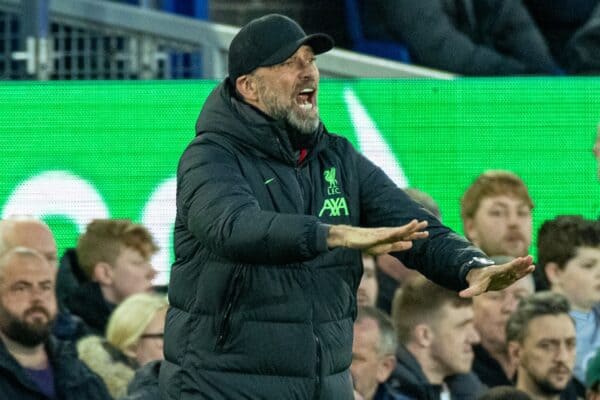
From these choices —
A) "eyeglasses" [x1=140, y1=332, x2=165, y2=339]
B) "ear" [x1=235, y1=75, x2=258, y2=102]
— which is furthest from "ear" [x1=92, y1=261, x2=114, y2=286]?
"ear" [x1=235, y1=75, x2=258, y2=102]

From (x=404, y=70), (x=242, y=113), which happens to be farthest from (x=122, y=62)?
(x=242, y=113)

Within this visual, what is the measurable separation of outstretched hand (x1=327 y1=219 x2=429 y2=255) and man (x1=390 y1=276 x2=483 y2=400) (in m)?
3.10

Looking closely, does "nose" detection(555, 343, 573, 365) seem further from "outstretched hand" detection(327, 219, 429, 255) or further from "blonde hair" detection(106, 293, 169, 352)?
A: "outstretched hand" detection(327, 219, 429, 255)

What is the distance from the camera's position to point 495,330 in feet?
25.3

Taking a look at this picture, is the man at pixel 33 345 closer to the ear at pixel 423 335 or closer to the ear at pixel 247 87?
the ear at pixel 423 335

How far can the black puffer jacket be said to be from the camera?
488 centimetres

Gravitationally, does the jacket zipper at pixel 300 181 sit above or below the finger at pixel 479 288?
above

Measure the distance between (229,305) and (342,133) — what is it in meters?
3.14

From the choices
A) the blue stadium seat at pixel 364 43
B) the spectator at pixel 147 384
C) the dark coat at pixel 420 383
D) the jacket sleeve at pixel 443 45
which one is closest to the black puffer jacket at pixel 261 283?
the spectator at pixel 147 384

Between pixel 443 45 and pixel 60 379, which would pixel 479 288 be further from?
pixel 443 45

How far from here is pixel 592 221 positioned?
789 centimetres

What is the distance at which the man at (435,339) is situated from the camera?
24.8 ft

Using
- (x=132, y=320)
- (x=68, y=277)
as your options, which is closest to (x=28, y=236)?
(x=68, y=277)

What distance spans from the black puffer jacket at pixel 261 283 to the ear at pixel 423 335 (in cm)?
258
